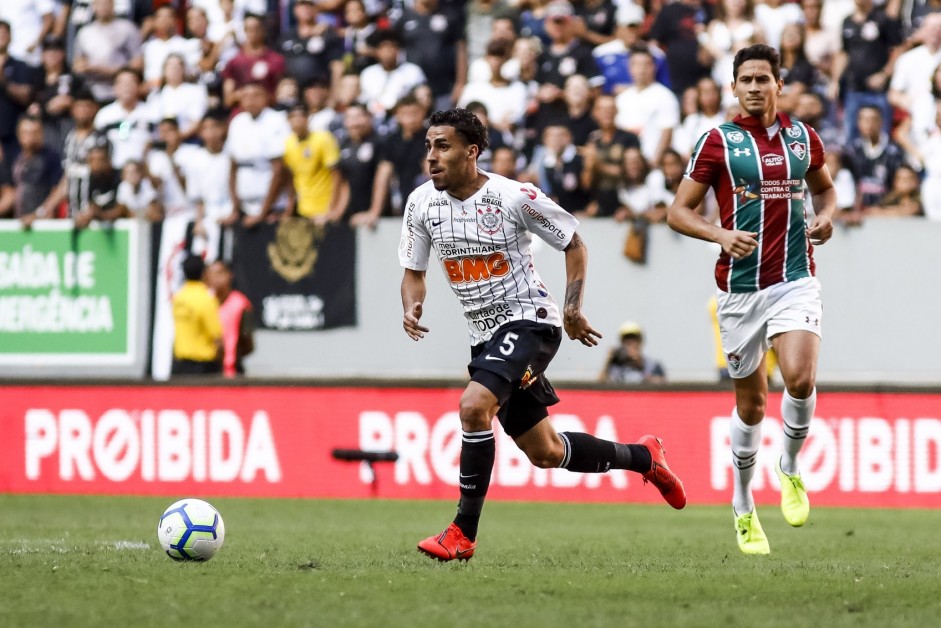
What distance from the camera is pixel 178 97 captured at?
1745 cm

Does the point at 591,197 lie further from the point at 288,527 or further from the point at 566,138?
the point at 288,527

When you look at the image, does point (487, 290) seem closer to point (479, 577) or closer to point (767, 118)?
point (479, 577)

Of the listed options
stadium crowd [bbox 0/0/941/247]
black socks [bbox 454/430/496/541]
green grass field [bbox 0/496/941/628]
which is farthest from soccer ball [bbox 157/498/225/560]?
stadium crowd [bbox 0/0/941/247]

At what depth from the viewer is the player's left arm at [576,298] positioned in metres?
7.65

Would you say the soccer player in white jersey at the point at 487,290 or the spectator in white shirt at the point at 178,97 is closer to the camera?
the soccer player in white jersey at the point at 487,290

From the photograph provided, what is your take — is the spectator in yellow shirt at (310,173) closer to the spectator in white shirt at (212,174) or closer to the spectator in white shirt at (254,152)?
the spectator in white shirt at (254,152)

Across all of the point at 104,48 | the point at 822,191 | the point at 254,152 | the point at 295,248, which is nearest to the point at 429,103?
the point at 254,152

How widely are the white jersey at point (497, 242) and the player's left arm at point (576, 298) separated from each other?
0.28 ft

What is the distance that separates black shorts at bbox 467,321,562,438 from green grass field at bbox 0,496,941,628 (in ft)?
2.52

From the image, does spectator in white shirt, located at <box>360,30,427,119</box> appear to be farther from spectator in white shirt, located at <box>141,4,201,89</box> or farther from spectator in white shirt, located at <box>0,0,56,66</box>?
spectator in white shirt, located at <box>0,0,56,66</box>

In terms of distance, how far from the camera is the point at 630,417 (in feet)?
45.4

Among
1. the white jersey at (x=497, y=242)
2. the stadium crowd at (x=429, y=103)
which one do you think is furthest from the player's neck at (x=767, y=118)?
the stadium crowd at (x=429, y=103)

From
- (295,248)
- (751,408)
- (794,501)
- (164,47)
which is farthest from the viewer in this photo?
(164,47)

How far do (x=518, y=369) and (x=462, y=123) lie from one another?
1.27m
